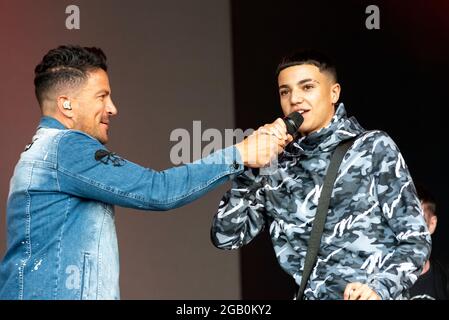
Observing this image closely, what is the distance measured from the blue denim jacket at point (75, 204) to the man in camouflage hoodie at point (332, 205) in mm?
235

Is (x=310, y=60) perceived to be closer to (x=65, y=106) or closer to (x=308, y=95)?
(x=308, y=95)

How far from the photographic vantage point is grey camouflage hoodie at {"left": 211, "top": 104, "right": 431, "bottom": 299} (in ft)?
9.42

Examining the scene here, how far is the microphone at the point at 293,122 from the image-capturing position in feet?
9.92

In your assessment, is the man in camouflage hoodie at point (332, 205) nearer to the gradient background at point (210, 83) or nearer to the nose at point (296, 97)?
the nose at point (296, 97)

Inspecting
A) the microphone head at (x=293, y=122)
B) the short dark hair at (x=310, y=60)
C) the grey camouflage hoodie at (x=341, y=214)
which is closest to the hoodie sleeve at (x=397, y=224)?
the grey camouflage hoodie at (x=341, y=214)

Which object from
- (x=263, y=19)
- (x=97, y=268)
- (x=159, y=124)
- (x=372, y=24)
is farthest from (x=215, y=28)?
(x=97, y=268)

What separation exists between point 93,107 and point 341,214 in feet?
2.66

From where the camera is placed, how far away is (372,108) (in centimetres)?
473

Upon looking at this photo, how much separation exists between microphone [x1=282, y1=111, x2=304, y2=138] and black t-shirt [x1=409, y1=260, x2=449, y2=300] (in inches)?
53.2

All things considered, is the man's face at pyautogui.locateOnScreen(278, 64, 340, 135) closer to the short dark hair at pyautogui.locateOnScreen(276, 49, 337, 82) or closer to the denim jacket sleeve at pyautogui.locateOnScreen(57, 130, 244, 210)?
the short dark hair at pyautogui.locateOnScreen(276, 49, 337, 82)

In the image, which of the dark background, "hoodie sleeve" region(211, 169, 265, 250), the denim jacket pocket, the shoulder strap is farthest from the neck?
the dark background

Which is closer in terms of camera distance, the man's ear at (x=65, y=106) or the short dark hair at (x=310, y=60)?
the man's ear at (x=65, y=106)

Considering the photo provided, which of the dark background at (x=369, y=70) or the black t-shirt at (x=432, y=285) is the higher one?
the dark background at (x=369, y=70)

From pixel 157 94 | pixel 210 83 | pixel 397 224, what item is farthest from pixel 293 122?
pixel 210 83
